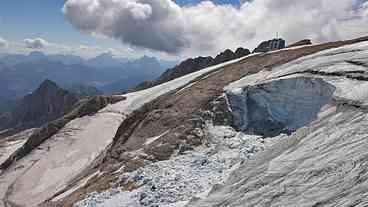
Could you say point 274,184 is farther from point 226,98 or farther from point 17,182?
point 17,182

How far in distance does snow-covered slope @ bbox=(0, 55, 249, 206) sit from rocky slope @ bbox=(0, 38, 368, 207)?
0.31m

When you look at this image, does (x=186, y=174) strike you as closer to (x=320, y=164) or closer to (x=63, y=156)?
(x=320, y=164)

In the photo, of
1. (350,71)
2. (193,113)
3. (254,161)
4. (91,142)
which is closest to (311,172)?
(254,161)

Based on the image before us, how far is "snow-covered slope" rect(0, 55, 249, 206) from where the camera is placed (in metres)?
63.5

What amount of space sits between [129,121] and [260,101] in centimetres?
2370

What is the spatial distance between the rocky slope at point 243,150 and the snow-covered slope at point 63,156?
312 millimetres

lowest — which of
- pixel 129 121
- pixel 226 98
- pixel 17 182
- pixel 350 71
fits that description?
pixel 17 182

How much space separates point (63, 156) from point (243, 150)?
45.3 meters

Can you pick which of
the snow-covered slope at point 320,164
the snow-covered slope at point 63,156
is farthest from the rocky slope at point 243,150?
the snow-covered slope at point 63,156

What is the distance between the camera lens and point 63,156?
232 feet

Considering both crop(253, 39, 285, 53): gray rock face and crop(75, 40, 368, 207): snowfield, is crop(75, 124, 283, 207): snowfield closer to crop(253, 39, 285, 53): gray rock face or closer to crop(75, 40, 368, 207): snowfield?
crop(75, 40, 368, 207): snowfield

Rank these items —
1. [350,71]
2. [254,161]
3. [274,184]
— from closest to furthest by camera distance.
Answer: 1. [274,184]
2. [254,161]
3. [350,71]

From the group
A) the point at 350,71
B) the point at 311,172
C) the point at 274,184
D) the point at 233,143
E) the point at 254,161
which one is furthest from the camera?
the point at 233,143

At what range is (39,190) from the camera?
62500 millimetres
